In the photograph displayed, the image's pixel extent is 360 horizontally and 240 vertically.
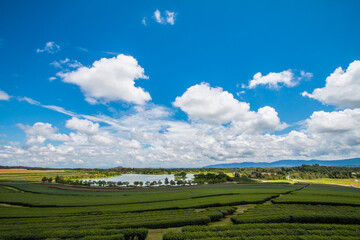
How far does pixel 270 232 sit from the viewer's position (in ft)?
68.9

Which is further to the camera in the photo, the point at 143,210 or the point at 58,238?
the point at 143,210

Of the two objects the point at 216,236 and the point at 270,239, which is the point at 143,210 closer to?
the point at 216,236

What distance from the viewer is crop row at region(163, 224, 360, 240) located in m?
19.6

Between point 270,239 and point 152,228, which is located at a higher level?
point 270,239

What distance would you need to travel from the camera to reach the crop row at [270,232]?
64.4 feet

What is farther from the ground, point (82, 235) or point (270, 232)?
point (270, 232)

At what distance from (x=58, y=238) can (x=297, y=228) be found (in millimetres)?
29291

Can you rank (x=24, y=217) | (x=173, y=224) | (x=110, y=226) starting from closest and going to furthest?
(x=110, y=226)
(x=173, y=224)
(x=24, y=217)

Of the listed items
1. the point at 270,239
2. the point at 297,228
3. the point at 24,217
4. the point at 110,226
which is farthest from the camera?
the point at 24,217

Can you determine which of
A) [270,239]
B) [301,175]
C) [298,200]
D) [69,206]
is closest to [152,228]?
[270,239]

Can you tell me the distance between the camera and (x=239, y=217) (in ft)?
92.2

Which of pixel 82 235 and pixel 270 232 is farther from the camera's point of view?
pixel 270 232

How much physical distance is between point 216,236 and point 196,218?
26.0 ft

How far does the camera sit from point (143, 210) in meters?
37.9
